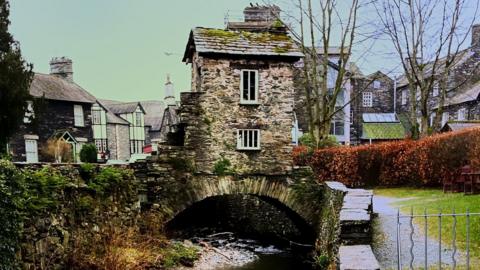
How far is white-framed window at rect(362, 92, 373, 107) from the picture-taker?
128ft

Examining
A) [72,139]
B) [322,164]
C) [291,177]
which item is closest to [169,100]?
[72,139]

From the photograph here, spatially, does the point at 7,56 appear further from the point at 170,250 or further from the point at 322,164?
the point at 322,164

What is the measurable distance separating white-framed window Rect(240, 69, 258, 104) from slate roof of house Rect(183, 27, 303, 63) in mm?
734

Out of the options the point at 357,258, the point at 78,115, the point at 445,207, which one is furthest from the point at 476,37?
the point at 357,258

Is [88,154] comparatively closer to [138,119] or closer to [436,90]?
[138,119]

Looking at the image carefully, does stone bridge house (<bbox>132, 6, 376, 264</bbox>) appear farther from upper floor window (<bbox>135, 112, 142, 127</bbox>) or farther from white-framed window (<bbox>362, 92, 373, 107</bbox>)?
upper floor window (<bbox>135, 112, 142, 127</bbox>)

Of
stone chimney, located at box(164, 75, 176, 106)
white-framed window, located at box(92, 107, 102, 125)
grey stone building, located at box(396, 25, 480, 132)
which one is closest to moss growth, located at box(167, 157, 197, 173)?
grey stone building, located at box(396, 25, 480, 132)

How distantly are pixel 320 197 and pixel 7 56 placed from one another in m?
17.9

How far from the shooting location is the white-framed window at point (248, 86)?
14844mm

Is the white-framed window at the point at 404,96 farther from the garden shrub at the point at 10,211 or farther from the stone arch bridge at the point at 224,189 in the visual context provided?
the garden shrub at the point at 10,211

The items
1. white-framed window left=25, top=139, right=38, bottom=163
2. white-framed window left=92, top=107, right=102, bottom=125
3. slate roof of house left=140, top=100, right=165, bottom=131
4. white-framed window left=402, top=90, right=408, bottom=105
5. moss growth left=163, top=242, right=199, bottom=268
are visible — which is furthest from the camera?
slate roof of house left=140, top=100, right=165, bottom=131

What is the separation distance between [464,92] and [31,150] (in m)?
33.1

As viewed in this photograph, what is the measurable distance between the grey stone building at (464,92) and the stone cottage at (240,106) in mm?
17707

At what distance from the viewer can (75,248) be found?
10.2m
